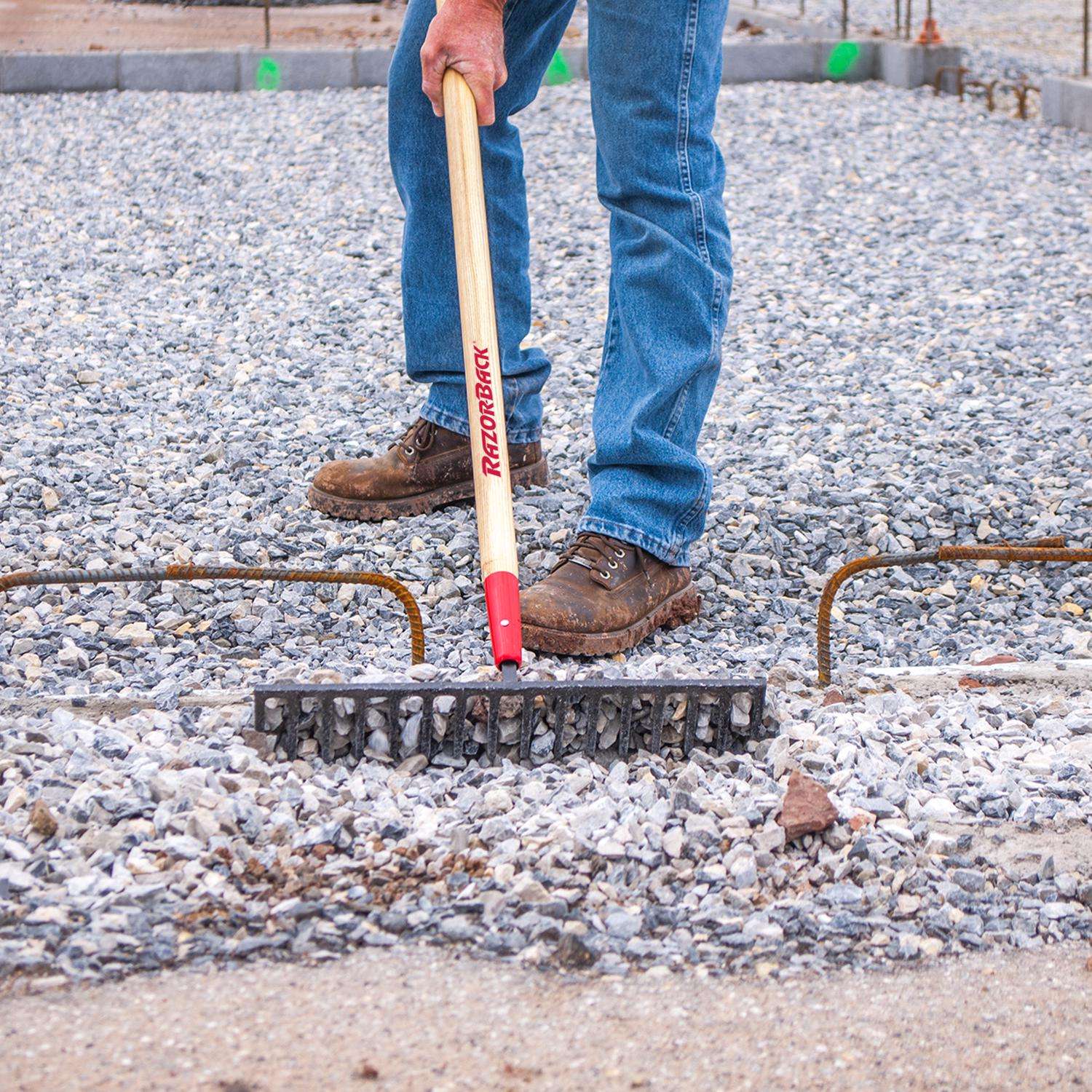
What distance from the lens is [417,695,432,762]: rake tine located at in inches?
84.0

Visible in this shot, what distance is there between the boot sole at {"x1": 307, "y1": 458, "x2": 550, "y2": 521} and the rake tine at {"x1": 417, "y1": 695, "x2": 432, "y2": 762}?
1.12 metres

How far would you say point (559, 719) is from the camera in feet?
7.09

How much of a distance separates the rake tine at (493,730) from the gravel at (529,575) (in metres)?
0.04

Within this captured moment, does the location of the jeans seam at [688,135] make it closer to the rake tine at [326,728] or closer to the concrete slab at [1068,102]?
the rake tine at [326,728]

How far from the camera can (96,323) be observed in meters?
4.86

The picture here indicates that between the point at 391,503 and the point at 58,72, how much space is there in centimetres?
661

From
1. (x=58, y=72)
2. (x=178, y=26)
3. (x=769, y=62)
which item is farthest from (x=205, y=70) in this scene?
(x=769, y=62)

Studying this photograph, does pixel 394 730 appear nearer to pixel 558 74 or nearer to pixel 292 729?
pixel 292 729

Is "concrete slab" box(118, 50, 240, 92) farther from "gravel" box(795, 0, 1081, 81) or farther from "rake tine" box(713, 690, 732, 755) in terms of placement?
"rake tine" box(713, 690, 732, 755)

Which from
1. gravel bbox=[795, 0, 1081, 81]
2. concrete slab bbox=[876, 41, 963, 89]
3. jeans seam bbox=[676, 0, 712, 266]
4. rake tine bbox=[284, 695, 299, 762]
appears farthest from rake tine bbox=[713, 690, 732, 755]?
gravel bbox=[795, 0, 1081, 81]

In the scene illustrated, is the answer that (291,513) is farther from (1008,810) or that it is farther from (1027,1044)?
(1027,1044)

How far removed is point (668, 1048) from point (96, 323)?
12.9 feet

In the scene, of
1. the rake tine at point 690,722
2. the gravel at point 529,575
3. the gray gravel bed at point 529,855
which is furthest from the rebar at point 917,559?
the rake tine at point 690,722

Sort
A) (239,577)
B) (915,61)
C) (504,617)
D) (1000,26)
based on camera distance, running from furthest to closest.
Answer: (1000,26), (915,61), (239,577), (504,617)
